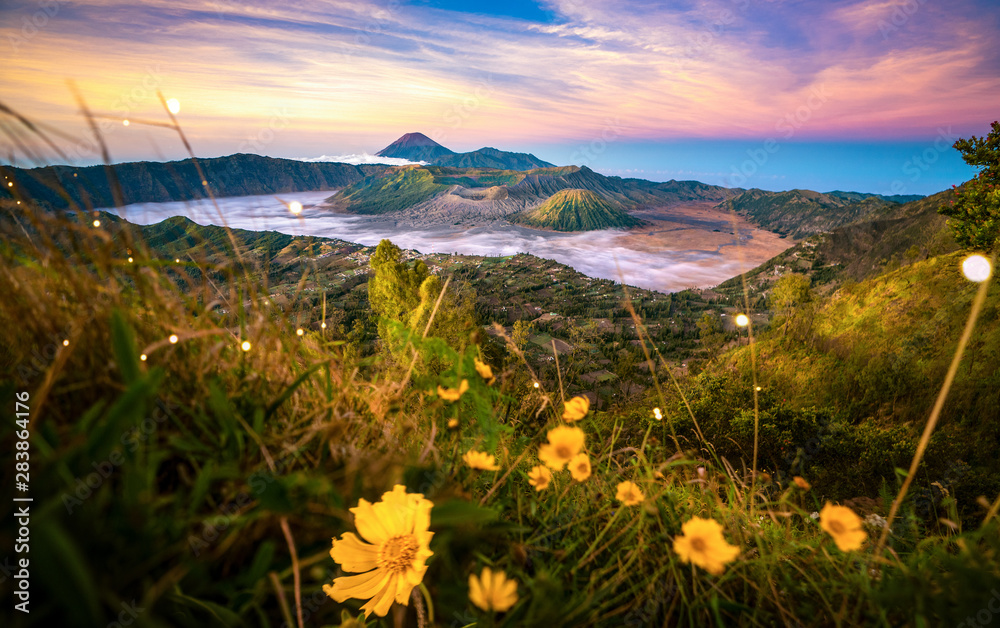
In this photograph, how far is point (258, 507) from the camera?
0.93m

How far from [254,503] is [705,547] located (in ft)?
3.89

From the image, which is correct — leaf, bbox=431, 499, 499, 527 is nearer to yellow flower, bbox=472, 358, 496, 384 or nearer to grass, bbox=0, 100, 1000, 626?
grass, bbox=0, 100, 1000, 626

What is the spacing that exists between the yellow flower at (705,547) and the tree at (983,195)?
73.3ft

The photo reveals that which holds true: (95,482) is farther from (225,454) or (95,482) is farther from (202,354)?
(202,354)

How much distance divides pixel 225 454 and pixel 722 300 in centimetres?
16539

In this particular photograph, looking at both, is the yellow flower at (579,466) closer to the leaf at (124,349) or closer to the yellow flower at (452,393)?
the yellow flower at (452,393)

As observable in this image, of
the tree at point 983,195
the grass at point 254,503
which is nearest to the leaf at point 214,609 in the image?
the grass at point 254,503

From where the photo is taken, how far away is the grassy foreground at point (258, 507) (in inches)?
29.8

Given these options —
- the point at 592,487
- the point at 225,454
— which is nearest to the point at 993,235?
the point at 592,487

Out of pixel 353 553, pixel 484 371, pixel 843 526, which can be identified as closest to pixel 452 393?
pixel 484 371

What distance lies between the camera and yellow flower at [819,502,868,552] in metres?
1.20

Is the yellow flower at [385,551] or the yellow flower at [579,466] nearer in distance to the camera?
the yellow flower at [385,551]

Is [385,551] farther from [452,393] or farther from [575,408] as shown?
[575,408]

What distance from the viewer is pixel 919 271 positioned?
2802cm
